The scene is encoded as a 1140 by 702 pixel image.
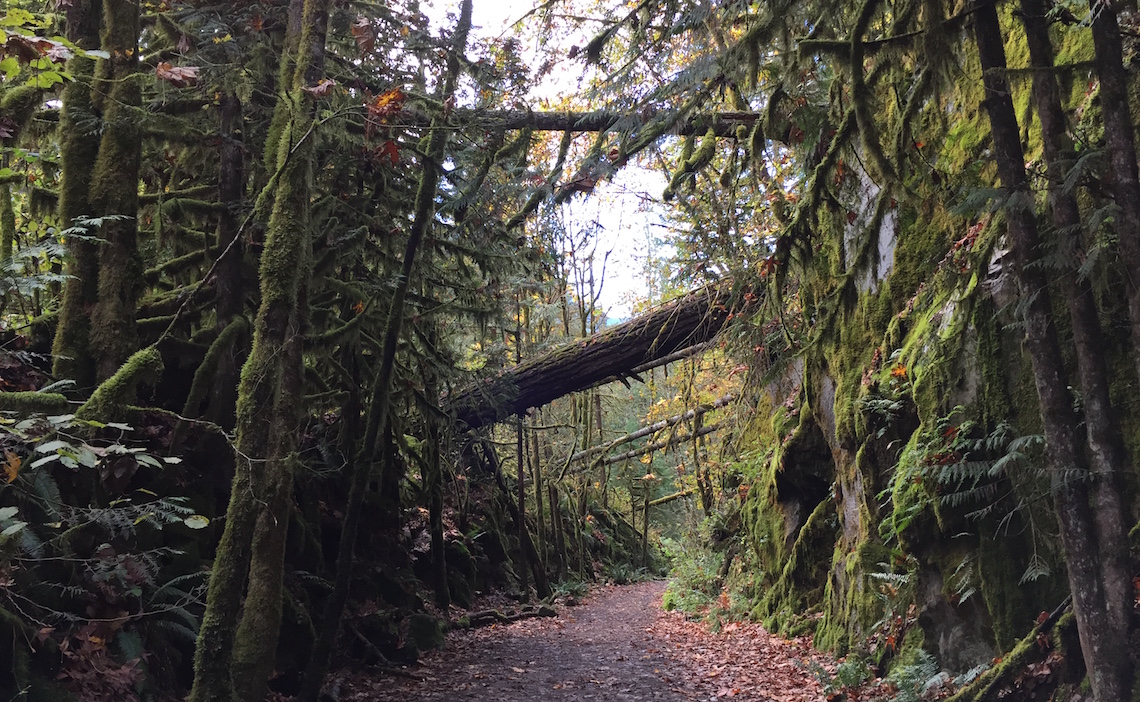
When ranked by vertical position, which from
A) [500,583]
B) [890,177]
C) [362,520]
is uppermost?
[890,177]

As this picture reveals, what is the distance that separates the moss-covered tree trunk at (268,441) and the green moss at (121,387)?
1.09m

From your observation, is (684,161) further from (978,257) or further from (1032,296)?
(1032,296)

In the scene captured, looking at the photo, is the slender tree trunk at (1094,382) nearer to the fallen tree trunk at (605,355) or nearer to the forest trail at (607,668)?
the forest trail at (607,668)

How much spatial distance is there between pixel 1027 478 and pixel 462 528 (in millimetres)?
12181

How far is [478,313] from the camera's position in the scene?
34.0 feet

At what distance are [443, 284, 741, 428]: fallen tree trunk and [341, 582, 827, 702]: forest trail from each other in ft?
13.3

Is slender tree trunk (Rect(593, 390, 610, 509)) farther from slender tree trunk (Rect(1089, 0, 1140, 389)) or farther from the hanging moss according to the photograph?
slender tree trunk (Rect(1089, 0, 1140, 389))

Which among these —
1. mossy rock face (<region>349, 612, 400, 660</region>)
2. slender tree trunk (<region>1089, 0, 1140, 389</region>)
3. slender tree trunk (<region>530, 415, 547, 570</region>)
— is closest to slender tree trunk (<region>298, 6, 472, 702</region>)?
mossy rock face (<region>349, 612, 400, 660</region>)

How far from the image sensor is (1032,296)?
4152 millimetres

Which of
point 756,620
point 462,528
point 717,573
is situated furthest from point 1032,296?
point 462,528

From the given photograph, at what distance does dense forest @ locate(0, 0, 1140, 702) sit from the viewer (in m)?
4.23

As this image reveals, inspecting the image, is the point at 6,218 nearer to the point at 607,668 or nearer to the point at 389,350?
the point at 389,350

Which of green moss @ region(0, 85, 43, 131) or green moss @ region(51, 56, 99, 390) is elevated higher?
green moss @ region(0, 85, 43, 131)

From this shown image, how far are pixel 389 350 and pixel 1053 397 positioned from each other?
6.60 meters
